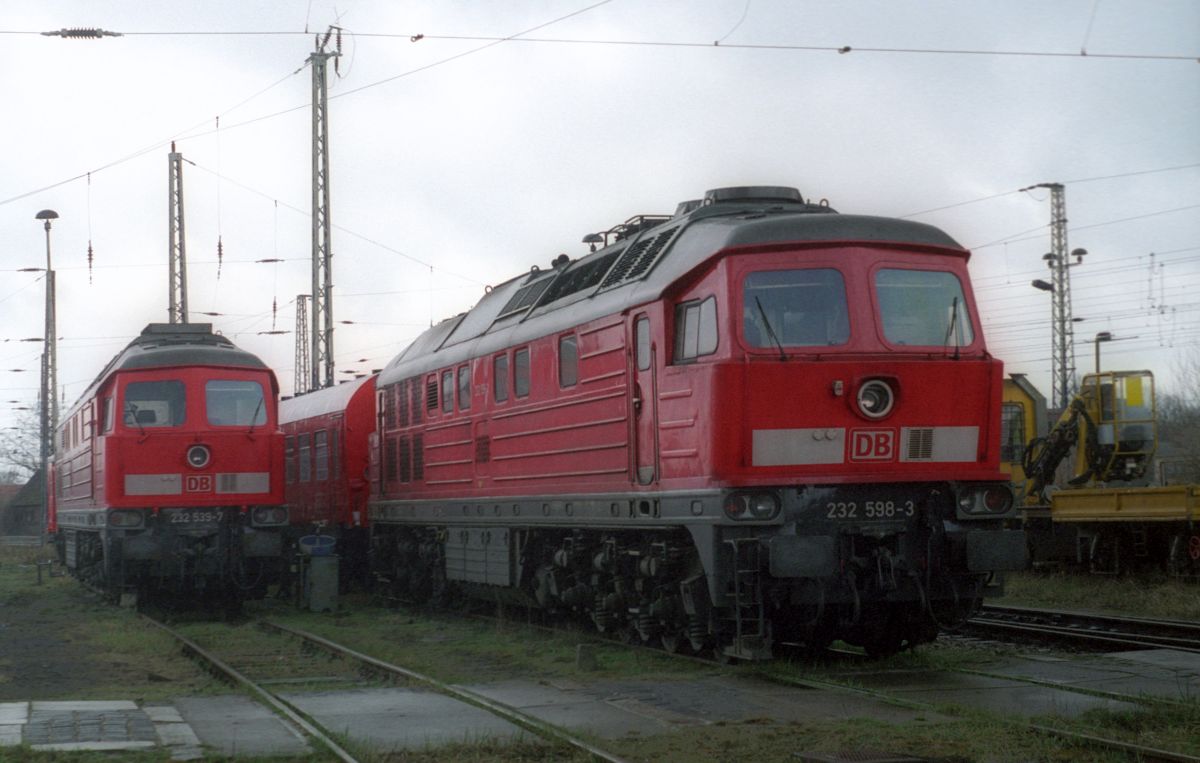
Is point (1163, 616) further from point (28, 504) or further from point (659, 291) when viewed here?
point (28, 504)

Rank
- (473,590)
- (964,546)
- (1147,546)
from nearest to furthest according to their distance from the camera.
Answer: (964,546), (473,590), (1147,546)

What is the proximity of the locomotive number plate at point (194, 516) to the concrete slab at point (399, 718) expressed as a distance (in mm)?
8888

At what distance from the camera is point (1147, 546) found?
2267 cm

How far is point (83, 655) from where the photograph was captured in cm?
1588

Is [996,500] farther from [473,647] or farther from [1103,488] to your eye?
[1103,488]

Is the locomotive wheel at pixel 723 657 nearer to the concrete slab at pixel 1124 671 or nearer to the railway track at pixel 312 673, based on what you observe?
the concrete slab at pixel 1124 671

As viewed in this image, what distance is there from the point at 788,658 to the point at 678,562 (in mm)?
1320

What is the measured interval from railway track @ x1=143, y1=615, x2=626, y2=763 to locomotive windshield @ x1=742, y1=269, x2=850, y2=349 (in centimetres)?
364

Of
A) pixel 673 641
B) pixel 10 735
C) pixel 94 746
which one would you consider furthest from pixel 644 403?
pixel 10 735

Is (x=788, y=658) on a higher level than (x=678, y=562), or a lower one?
lower

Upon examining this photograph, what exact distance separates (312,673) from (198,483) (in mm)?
7344

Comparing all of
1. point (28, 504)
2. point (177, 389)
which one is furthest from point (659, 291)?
point (28, 504)

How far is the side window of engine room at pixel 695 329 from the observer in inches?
472

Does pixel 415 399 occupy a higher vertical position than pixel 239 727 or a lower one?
higher
